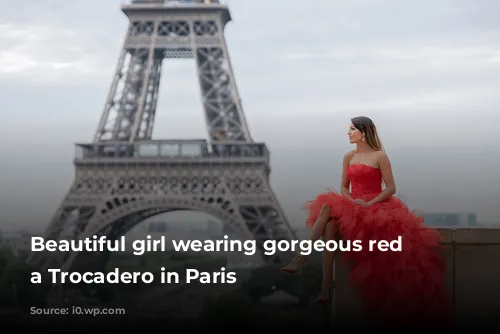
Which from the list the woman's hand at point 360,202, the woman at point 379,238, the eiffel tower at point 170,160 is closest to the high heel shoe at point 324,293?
the woman at point 379,238

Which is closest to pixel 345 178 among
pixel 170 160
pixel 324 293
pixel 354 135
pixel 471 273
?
pixel 354 135

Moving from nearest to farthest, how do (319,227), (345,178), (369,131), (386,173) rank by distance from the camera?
(319,227) → (386,173) → (369,131) → (345,178)

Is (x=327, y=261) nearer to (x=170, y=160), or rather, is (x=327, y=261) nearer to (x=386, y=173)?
(x=386, y=173)

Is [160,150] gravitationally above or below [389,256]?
above

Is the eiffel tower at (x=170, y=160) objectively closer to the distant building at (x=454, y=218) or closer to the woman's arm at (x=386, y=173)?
the distant building at (x=454, y=218)

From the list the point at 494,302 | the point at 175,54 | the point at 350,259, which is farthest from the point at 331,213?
the point at 175,54

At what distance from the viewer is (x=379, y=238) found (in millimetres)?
6441

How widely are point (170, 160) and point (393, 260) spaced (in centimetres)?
2480

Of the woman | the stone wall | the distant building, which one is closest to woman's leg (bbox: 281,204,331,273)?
the woman

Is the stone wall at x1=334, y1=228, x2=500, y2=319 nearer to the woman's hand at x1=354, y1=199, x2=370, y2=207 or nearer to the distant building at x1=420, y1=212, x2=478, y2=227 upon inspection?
the woman's hand at x1=354, y1=199, x2=370, y2=207

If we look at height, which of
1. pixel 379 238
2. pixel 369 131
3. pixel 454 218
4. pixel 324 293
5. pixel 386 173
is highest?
pixel 454 218

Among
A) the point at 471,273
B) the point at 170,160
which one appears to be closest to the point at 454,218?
the point at 170,160

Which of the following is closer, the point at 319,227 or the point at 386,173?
the point at 319,227

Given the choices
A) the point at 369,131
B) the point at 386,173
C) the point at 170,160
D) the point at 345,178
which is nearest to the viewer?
the point at 386,173
